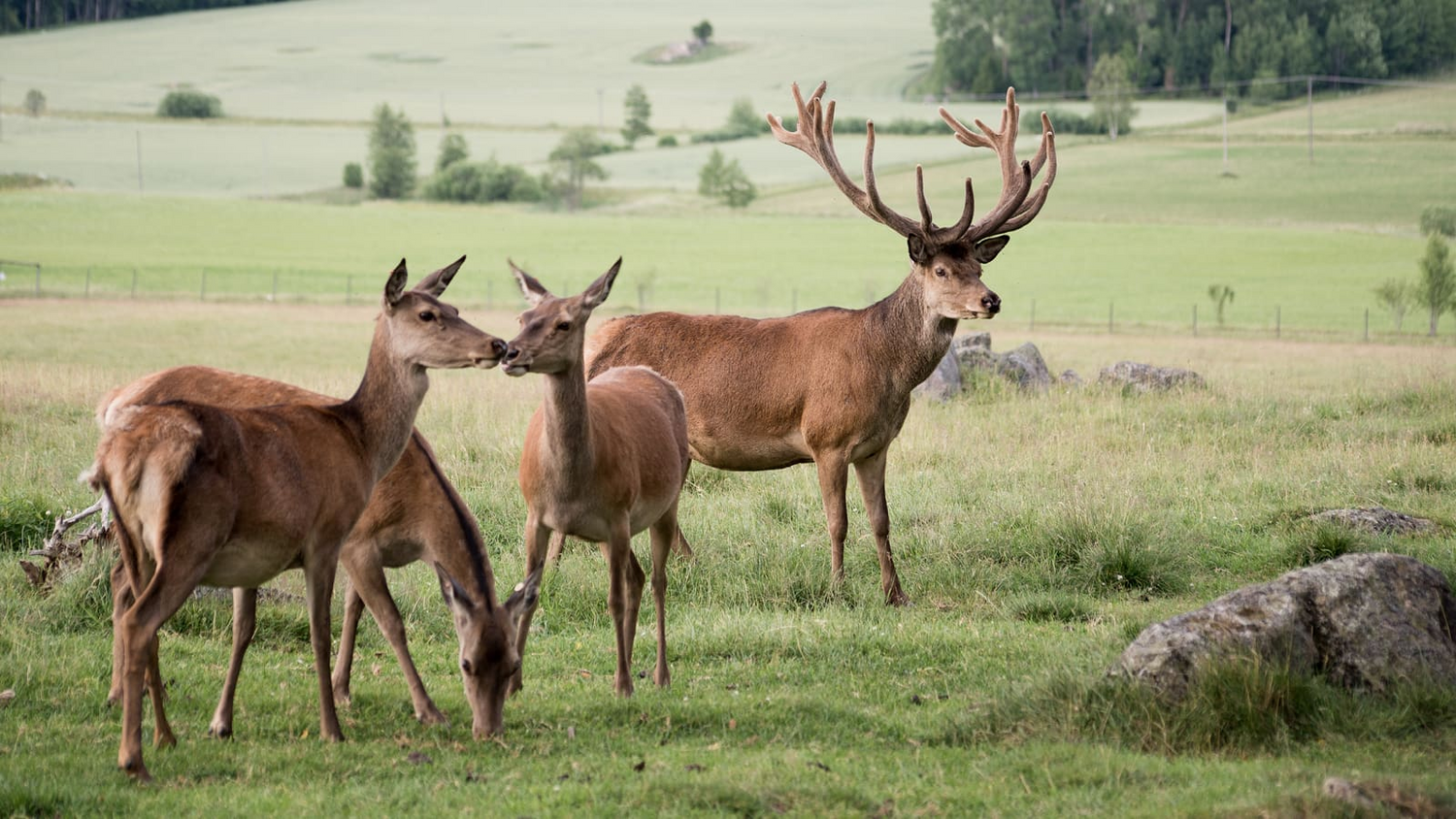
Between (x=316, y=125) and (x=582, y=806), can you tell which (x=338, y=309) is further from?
(x=316, y=125)

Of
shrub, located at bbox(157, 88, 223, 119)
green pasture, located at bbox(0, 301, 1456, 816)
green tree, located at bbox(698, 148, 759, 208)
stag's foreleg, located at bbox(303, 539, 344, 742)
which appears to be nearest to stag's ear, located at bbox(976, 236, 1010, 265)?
green pasture, located at bbox(0, 301, 1456, 816)

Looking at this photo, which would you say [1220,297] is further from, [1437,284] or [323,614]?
[323,614]

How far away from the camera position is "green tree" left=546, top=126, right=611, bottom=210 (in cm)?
10379

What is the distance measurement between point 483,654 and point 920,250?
5.85 metres

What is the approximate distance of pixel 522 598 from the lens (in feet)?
26.1

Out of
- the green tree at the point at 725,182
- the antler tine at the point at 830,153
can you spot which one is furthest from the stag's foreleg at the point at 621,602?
the green tree at the point at 725,182

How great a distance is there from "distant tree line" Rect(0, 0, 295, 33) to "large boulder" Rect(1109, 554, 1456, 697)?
170409mm

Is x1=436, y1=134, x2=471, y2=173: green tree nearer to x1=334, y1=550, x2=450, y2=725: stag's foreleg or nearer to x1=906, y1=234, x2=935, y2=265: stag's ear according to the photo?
x1=906, y1=234, x2=935, y2=265: stag's ear

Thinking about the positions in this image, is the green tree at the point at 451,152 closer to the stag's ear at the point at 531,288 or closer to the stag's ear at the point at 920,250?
the stag's ear at the point at 920,250

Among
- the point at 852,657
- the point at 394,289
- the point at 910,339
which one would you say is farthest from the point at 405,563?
the point at 910,339

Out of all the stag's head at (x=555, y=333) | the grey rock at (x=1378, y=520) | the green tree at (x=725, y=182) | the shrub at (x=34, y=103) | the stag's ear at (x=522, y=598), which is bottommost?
the grey rock at (x=1378, y=520)

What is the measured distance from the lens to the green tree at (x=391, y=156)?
10275 cm

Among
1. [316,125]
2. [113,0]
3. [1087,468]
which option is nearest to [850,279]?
[1087,468]

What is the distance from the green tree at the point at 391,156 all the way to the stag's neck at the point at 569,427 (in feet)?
318
